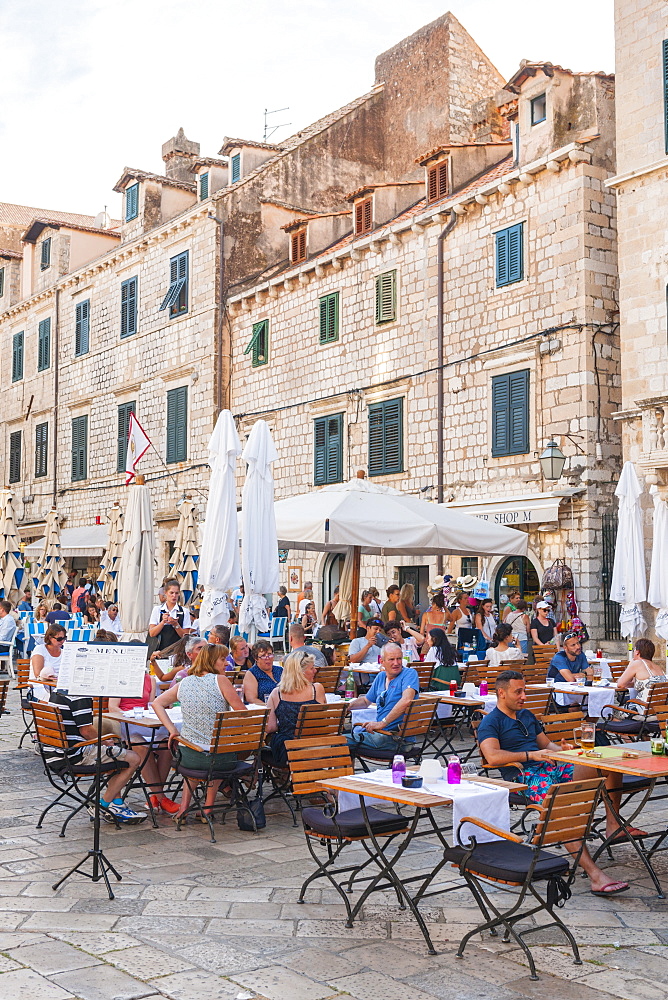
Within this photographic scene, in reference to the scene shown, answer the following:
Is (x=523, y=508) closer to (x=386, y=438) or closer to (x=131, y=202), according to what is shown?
(x=386, y=438)

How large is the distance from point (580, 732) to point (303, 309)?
17.6m

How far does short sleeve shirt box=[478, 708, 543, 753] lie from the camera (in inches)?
267

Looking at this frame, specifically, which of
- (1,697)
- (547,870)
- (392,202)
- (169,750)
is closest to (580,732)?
(547,870)

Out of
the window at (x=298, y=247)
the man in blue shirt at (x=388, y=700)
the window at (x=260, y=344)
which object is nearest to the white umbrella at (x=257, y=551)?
the man in blue shirt at (x=388, y=700)

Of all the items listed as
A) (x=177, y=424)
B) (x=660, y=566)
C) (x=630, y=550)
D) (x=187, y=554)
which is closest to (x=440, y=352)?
(x=187, y=554)

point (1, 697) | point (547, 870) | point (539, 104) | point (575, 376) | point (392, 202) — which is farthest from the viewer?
point (392, 202)

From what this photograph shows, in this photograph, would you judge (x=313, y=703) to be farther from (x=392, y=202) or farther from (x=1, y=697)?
(x=392, y=202)

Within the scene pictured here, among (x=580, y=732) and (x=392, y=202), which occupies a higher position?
(x=392, y=202)

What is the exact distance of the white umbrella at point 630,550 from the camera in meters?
14.1

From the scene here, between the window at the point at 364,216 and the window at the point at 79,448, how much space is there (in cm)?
1220

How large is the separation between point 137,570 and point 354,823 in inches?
346

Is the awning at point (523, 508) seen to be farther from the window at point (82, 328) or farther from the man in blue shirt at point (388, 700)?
the window at point (82, 328)

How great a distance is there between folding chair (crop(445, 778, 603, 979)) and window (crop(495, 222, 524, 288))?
13.8 meters

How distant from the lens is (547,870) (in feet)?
16.6
